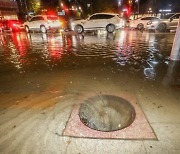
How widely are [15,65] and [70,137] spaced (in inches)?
213

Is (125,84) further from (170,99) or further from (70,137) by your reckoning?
(70,137)

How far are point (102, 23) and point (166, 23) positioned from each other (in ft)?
21.8

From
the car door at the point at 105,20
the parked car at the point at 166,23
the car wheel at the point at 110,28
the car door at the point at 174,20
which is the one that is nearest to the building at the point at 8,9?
the car door at the point at 105,20

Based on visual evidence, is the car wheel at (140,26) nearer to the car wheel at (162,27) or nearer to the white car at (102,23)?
the car wheel at (162,27)

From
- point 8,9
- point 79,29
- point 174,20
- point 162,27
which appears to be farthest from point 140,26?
point 8,9

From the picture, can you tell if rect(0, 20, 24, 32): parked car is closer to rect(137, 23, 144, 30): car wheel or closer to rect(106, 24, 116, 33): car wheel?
rect(106, 24, 116, 33): car wheel

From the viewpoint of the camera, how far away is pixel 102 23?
18281 mm

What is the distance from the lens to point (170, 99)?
4188mm

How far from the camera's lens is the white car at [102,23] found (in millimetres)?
18047

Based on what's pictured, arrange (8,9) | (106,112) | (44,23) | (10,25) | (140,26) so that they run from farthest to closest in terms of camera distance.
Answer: (8,9)
(10,25)
(140,26)
(44,23)
(106,112)

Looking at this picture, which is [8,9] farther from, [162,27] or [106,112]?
[106,112]

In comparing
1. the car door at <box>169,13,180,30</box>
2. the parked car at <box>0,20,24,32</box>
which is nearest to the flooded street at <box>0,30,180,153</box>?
the car door at <box>169,13,180,30</box>

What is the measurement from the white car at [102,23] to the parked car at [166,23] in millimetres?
3819

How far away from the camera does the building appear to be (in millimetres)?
34550
